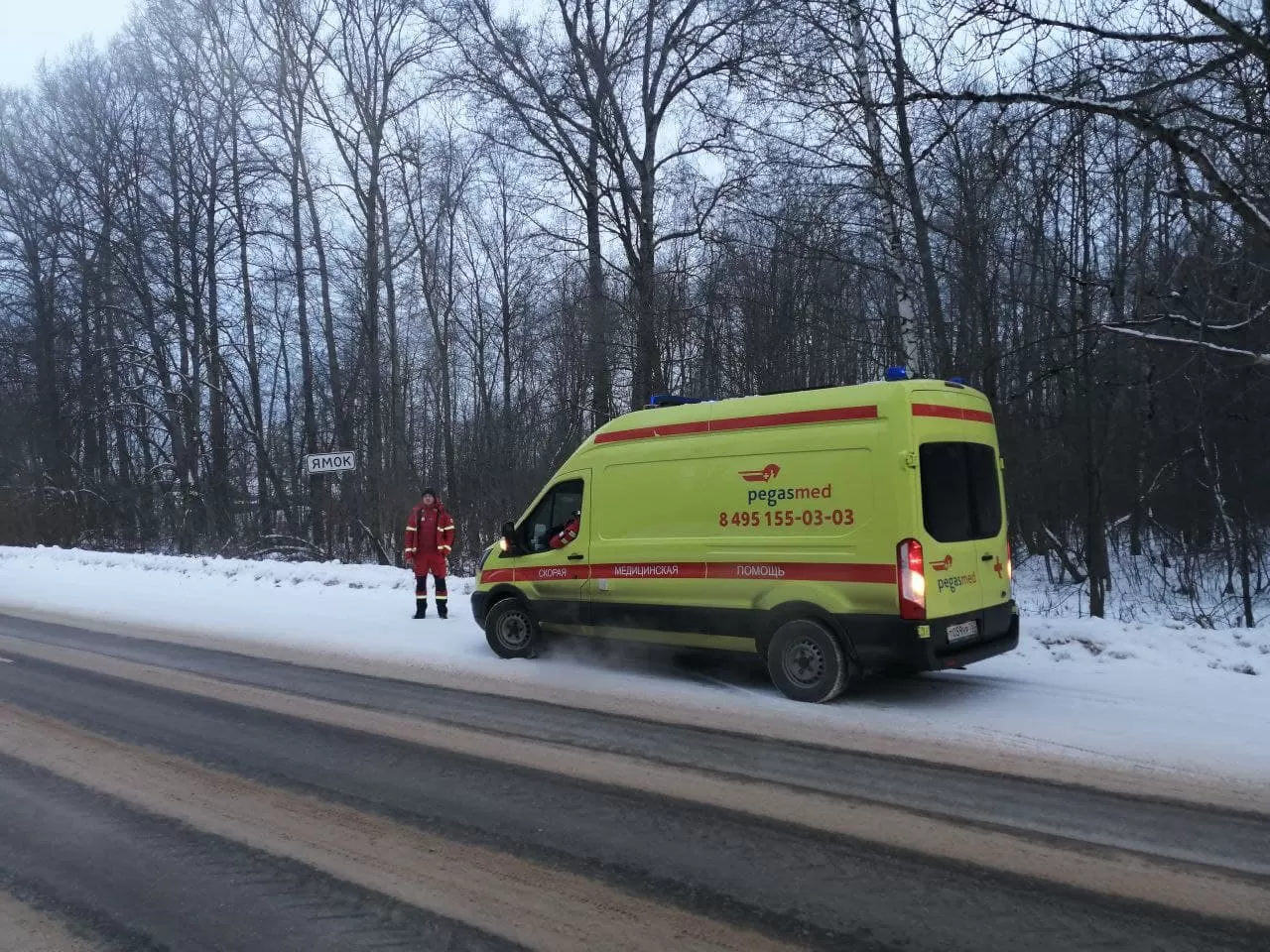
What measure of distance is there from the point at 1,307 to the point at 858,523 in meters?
36.3

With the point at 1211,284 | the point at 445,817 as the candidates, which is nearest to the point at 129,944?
the point at 445,817

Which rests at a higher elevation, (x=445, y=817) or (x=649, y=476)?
(x=649, y=476)

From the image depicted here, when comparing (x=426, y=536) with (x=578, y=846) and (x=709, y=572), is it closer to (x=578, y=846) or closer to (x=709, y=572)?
(x=709, y=572)

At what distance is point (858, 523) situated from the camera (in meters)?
7.32

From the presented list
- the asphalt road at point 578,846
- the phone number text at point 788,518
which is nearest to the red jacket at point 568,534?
the phone number text at point 788,518

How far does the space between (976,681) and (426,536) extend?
7.21 metres

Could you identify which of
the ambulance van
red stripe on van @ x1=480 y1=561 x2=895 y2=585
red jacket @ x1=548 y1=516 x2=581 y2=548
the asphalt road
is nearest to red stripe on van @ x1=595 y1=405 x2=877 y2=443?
the ambulance van

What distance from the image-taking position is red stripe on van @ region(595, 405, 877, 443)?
24.4 ft

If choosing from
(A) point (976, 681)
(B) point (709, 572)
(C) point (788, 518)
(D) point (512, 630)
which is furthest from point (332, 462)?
(A) point (976, 681)

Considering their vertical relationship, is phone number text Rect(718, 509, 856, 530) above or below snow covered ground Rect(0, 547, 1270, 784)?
above

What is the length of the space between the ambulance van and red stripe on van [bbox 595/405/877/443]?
0.01 meters

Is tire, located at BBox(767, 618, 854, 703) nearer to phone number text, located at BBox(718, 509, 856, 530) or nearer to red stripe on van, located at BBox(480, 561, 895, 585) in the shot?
red stripe on van, located at BBox(480, 561, 895, 585)

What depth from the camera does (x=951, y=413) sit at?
7.57m

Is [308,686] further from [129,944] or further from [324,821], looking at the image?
[129,944]
